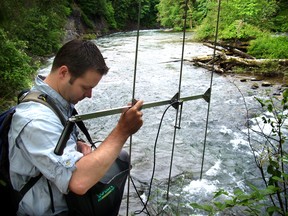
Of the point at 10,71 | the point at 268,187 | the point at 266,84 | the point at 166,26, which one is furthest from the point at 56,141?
the point at 166,26

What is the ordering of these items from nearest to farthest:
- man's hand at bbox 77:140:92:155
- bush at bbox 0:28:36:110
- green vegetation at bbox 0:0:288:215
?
green vegetation at bbox 0:0:288:215, man's hand at bbox 77:140:92:155, bush at bbox 0:28:36:110

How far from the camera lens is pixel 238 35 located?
1468 cm

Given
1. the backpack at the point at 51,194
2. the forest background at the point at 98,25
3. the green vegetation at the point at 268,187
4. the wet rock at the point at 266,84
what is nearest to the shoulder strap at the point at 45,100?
the backpack at the point at 51,194

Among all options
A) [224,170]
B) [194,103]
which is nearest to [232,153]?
[224,170]

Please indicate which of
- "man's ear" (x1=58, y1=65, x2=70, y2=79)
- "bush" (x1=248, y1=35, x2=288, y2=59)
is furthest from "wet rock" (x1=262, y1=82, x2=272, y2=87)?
"man's ear" (x1=58, y1=65, x2=70, y2=79)

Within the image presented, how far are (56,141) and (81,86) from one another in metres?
0.38

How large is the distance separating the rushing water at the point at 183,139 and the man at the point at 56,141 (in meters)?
0.29

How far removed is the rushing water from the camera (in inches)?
131

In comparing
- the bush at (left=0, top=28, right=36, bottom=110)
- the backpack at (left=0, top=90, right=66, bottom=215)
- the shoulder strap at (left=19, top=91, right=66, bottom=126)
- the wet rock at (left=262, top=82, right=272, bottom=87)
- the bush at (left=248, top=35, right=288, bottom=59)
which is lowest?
the wet rock at (left=262, top=82, right=272, bottom=87)

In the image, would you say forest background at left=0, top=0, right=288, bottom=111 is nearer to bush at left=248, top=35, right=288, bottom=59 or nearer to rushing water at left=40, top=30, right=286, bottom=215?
bush at left=248, top=35, right=288, bottom=59

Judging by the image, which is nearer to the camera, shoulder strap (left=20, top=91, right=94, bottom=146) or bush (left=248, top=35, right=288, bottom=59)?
shoulder strap (left=20, top=91, right=94, bottom=146)

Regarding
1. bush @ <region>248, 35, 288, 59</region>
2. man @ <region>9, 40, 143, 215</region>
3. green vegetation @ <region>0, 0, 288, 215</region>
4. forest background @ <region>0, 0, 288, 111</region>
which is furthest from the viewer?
bush @ <region>248, 35, 288, 59</region>

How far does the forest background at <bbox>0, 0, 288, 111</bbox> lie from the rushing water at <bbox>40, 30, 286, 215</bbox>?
170 cm

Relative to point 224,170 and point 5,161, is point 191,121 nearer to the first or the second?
point 224,170
